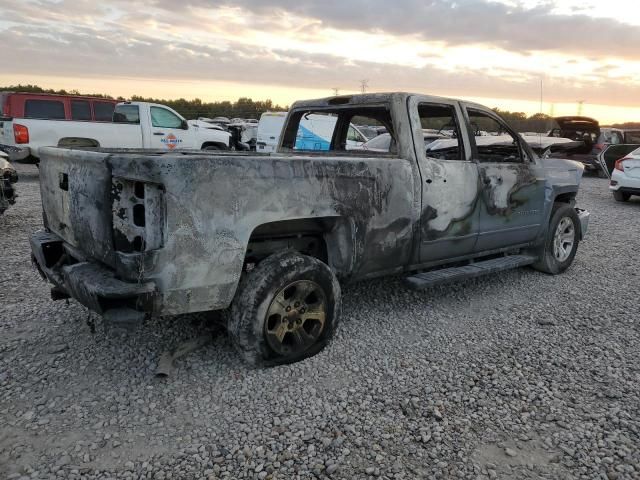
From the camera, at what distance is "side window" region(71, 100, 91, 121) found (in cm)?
1273

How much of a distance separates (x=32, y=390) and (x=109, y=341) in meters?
0.71

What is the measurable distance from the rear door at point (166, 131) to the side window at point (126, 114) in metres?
0.36

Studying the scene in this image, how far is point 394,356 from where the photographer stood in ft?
12.2

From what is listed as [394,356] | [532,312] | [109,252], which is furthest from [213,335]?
[532,312]

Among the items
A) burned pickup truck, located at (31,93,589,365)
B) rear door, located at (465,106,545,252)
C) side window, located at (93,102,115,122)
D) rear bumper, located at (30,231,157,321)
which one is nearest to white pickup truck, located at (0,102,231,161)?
side window, located at (93,102,115,122)

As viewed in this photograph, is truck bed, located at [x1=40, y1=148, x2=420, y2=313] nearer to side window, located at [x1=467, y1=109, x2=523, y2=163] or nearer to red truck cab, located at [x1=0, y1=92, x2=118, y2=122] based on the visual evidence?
side window, located at [x1=467, y1=109, x2=523, y2=163]

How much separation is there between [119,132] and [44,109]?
5.85 ft

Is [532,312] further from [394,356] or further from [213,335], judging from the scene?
[213,335]

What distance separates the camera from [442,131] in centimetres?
485

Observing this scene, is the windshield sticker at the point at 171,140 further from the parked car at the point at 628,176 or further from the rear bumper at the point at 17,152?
the parked car at the point at 628,176

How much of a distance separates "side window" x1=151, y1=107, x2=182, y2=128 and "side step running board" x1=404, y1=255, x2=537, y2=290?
35.6ft

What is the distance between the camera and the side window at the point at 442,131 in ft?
14.9

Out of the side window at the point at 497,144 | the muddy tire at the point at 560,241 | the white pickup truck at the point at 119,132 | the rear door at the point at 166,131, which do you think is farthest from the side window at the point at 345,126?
the rear door at the point at 166,131

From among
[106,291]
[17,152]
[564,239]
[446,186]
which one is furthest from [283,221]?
[17,152]
